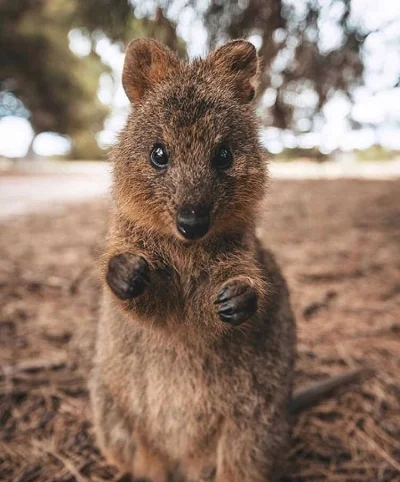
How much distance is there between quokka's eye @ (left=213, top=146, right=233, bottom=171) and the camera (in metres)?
2.47

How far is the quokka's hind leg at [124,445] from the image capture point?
2.84 metres

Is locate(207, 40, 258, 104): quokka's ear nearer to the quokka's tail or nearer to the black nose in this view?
the black nose

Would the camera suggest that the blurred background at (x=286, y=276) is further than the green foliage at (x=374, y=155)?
No

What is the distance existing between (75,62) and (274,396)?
24822 millimetres

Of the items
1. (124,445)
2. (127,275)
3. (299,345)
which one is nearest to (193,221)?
(127,275)

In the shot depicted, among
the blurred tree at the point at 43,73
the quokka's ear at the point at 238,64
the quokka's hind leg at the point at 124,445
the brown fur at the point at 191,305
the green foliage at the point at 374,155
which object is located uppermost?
the blurred tree at the point at 43,73

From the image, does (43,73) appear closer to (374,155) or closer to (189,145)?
(374,155)

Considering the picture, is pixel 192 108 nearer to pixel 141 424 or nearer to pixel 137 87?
pixel 137 87

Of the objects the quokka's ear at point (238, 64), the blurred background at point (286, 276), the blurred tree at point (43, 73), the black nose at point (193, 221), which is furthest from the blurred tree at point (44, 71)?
the black nose at point (193, 221)

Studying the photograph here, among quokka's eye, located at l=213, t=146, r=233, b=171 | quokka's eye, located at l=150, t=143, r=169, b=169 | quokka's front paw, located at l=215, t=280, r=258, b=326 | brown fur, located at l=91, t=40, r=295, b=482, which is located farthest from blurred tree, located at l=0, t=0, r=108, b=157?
quokka's front paw, located at l=215, t=280, r=258, b=326

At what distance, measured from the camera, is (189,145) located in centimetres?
243

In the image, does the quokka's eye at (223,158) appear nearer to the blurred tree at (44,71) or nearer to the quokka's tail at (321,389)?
the quokka's tail at (321,389)

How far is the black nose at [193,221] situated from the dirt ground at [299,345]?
155 cm

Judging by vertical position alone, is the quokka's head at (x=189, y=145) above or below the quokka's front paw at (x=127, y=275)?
Result: above
